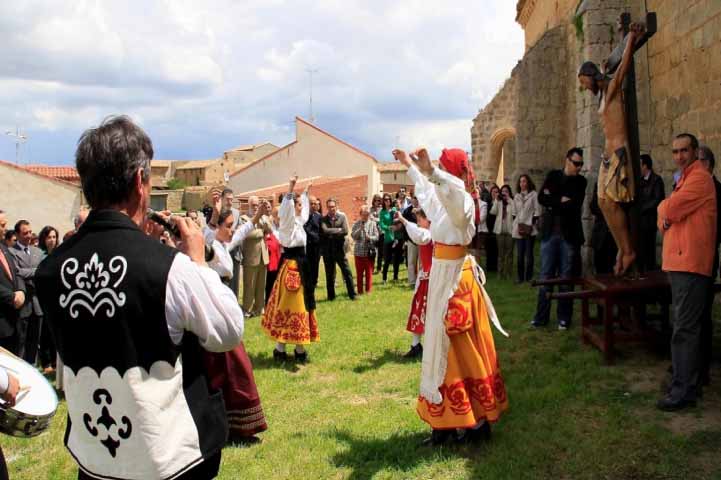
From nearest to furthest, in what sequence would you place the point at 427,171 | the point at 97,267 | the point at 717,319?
the point at 97,267 < the point at 427,171 < the point at 717,319

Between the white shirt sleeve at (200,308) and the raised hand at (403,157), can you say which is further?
the raised hand at (403,157)

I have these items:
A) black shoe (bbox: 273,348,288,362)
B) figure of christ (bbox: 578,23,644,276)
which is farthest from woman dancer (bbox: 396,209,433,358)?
figure of christ (bbox: 578,23,644,276)

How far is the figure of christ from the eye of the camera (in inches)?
219

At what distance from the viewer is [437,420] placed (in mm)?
3898

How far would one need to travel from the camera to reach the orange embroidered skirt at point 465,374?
3855mm

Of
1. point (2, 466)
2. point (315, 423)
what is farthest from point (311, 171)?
point (2, 466)

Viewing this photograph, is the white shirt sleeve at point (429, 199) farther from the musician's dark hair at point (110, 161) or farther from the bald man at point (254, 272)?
the bald man at point (254, 272)

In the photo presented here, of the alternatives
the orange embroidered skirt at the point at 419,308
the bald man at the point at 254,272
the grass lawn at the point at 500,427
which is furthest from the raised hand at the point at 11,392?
the bald man at the point at 254,272

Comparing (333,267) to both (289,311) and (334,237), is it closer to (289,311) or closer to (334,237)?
(334,237)

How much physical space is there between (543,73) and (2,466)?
1336 cm

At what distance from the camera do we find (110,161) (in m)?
1.92

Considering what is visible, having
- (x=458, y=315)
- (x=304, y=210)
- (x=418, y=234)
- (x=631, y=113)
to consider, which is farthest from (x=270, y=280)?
(x=458, y=315)

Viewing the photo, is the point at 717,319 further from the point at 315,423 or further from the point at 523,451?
the point at 315,423

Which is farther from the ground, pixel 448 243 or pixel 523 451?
pixel 448 243
